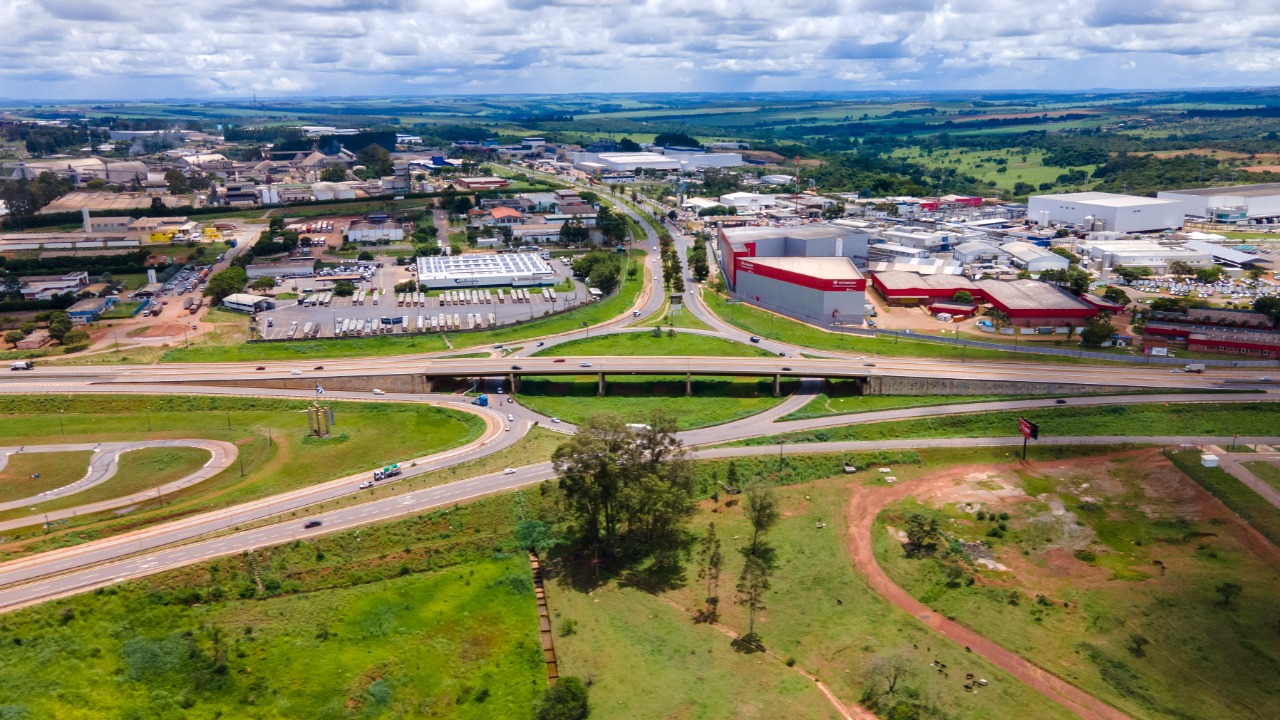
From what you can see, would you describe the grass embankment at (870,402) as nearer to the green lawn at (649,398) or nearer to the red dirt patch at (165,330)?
the green lawn at (649,398)

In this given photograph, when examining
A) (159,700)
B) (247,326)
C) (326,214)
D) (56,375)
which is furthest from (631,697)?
(326,214)

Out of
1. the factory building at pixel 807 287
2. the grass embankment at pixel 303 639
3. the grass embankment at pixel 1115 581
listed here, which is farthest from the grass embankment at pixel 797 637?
the factory building at pixel 807 287

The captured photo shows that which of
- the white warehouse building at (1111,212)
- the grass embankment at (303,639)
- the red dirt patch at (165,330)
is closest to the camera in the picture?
the grass embankment at (303,639)

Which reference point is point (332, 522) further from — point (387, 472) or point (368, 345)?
point (368, 345)

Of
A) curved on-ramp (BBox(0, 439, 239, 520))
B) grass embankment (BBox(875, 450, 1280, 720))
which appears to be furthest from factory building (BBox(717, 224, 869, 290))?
curved on-ramp (BBox(0, 439, 239, 520))

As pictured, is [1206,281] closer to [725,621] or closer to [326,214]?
[725,621]

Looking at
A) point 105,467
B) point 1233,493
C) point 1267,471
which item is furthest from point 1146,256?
point 105,467
